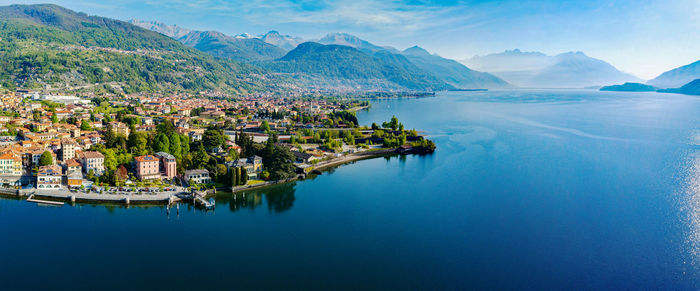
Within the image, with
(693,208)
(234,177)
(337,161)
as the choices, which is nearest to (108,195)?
(234,177)

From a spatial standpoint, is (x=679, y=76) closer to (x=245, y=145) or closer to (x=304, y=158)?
(x=304, y=158)

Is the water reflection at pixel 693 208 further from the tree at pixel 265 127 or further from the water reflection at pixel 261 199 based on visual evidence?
the tree at pixel 265 127

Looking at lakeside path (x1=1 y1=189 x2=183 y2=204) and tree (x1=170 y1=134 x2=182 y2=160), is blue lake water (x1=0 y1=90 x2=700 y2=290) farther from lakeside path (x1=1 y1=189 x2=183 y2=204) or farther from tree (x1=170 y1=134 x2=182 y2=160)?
tree (x1=170 y1=134 x2=182 y2=160)

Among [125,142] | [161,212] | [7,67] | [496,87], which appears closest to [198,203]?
[161,212]

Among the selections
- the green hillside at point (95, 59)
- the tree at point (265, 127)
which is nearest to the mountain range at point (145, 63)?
the green hillside at point (95, 59)

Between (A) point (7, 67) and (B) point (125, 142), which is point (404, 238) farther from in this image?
(A) point (7, 67)
